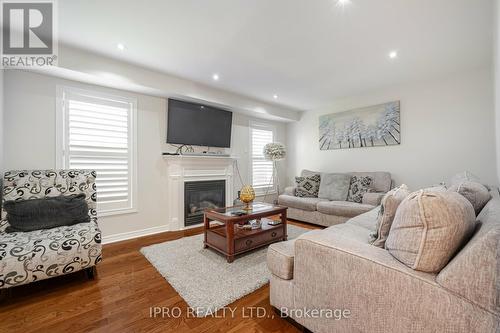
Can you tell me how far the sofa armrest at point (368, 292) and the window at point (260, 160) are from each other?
3553 millimetres

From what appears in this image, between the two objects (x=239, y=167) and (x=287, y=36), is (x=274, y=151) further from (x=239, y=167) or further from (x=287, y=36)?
(x=287, y=36)

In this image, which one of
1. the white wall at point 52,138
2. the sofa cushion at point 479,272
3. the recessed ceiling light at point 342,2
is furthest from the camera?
the white wall at point 52,138

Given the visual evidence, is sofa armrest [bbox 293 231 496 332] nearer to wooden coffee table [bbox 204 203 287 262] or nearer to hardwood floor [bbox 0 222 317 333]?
hardwood floor [bbox 0 222 317 333]

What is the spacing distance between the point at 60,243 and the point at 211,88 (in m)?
2.92

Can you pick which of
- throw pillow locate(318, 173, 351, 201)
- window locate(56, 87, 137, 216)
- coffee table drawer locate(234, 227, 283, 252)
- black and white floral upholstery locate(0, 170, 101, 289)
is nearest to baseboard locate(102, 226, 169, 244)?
window locate(56, 87, 137, 216)

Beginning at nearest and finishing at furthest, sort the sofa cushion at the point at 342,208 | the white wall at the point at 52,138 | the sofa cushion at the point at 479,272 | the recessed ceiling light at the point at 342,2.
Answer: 1. the sofa cushion at the point at 479,272
2. the recessed ceiling light at the point at 342,2
3. the white wall at the point at 52,138
4. the sofa cushion at the point at 342,208

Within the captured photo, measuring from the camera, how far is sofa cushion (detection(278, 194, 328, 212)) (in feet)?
12.6

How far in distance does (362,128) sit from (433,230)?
146 inches

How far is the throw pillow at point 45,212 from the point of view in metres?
2.05

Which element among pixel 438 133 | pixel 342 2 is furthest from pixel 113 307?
pixel 438 133

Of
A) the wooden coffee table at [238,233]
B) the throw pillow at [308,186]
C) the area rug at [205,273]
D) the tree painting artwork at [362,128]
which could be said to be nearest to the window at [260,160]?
the throw pillow at [308,186]

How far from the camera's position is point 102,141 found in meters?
3.01

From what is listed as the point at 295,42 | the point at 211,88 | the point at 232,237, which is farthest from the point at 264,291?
the point at 211,88

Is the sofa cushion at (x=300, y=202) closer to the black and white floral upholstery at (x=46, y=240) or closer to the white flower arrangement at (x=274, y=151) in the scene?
the white flower arrangement at (x=274, y=151)
